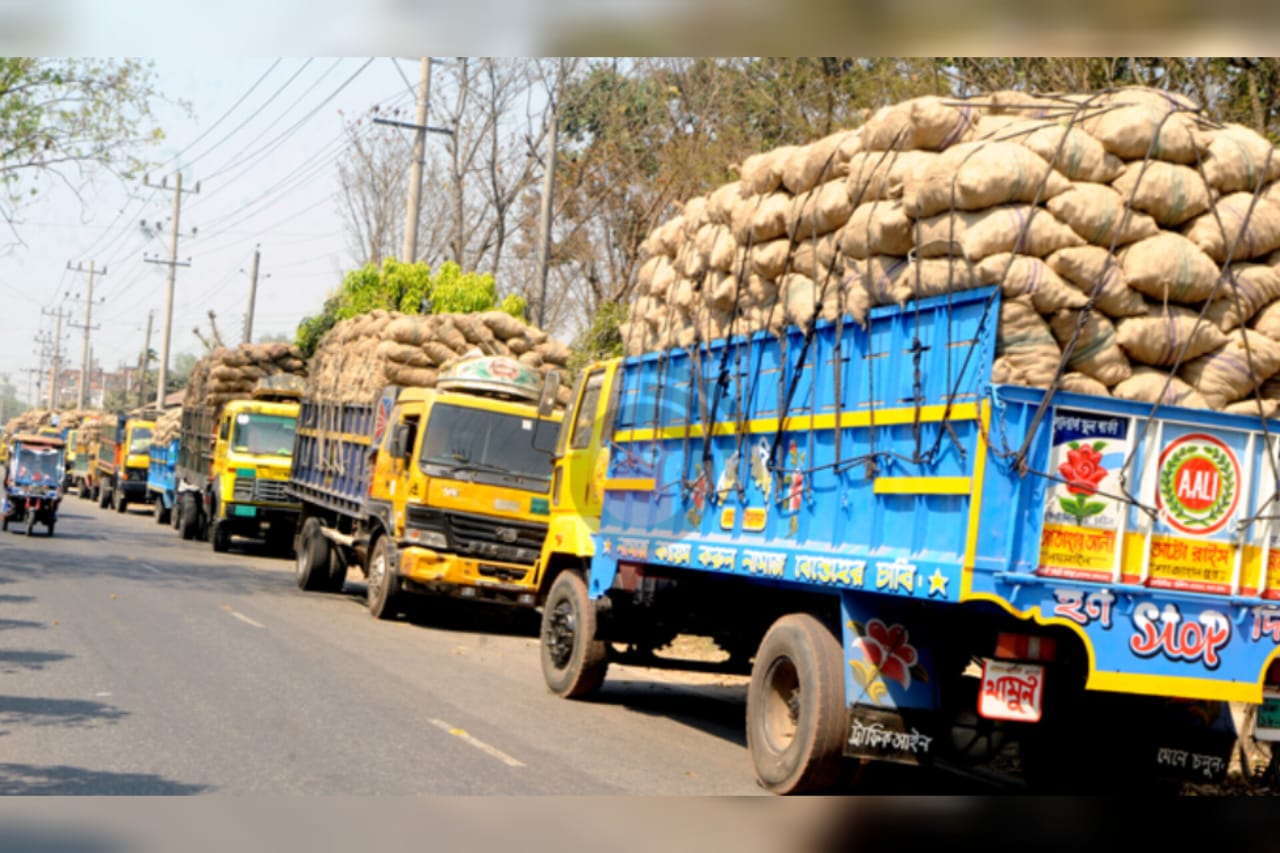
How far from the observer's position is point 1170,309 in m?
7.17

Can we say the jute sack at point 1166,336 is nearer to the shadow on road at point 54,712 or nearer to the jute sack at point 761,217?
the jute sack at point 761,217

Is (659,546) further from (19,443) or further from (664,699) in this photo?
(19,443)

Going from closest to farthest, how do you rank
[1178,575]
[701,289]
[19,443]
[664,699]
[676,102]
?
1. [1178,575]
2. [701,289]
3. [664,699]
4. [19,443]
5. [676,102]

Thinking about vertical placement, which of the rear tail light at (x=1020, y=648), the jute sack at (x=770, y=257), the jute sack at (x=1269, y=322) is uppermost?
the jute sack at (x=770, y=257)

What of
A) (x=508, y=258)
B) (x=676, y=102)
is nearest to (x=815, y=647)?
(x=676, y=102)

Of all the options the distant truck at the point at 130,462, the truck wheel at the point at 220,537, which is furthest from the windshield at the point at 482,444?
the distant truck at the point at 130,462

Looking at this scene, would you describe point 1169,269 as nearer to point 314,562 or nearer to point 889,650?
point 889,650

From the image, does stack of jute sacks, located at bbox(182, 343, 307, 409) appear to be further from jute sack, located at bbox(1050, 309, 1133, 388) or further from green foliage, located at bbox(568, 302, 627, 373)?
jute sack, located at bbox(1050, 309, 1133, 388)

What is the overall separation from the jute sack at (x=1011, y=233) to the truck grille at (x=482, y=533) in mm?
9442

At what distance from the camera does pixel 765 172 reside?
364 inches

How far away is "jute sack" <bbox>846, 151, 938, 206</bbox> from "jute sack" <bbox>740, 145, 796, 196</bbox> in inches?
33.7

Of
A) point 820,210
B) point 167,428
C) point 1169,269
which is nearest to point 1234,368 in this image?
point 1169,269

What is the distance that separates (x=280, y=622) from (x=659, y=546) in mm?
6482

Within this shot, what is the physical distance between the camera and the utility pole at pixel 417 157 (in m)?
28.9
